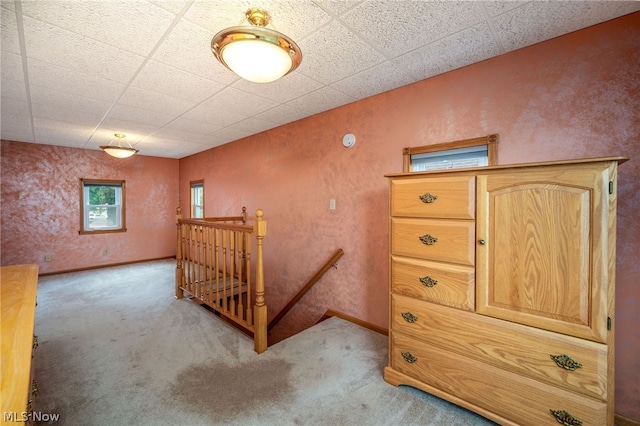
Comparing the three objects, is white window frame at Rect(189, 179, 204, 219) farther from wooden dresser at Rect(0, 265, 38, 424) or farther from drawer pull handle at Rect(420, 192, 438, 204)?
drawer pull handle at Rect(420, 192, 438, 204)

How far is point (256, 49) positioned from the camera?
146 centimetres

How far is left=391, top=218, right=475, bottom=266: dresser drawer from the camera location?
164 centimetres

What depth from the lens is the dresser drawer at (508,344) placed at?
131cm

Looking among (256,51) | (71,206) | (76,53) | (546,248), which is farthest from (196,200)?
(546,248)

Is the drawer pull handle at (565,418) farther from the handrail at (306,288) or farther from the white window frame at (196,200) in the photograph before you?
the white window frame at (196,200)

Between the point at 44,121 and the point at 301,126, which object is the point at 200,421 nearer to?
the point at 301,126

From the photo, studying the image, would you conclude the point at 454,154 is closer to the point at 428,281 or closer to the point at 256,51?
the point at 428,281

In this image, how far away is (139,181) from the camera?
→ 608cm

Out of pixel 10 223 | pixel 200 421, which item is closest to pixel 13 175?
pixel 10 223

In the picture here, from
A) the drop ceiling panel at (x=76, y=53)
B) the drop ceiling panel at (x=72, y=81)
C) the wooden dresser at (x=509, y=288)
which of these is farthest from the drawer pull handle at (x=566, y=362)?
the drop ceiling panel at (x=72, y=81)

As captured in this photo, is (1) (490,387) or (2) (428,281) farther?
(2) (428,281)

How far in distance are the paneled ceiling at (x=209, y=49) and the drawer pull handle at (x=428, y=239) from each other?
132 centimetres

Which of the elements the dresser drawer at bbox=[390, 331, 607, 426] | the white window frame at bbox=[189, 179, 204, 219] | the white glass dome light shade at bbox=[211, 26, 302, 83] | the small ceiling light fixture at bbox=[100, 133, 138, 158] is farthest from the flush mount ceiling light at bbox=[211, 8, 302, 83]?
the white window frame at bbox=[189, 179, 204, 219]

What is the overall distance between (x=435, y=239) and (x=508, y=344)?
2.22 feet
